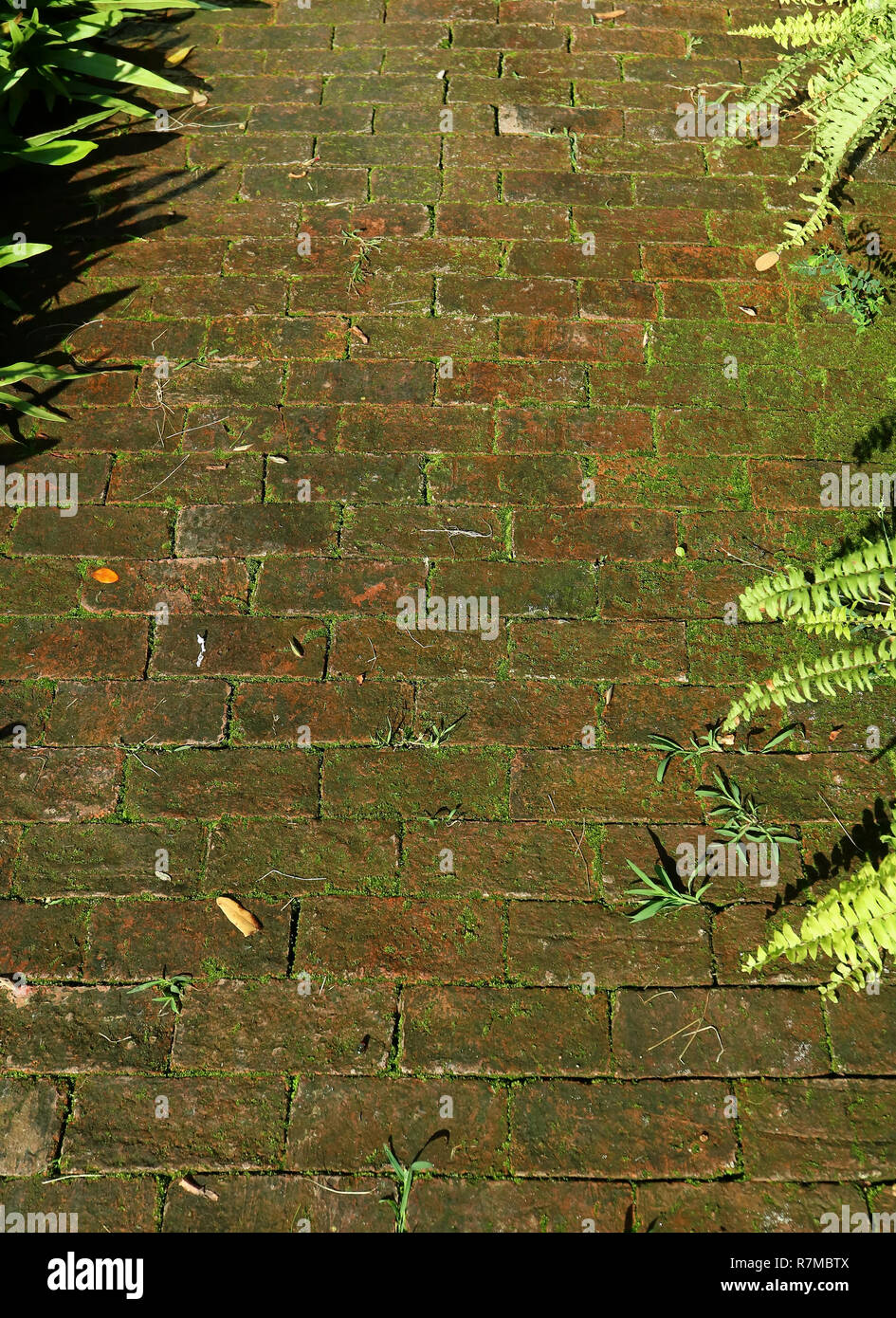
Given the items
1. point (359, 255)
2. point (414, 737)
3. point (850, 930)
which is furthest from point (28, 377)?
point (850, 930)

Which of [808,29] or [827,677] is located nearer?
[827,677]

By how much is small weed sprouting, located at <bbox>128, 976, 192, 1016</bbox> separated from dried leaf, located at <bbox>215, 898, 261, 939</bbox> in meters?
0.16

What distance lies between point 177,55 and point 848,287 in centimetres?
288

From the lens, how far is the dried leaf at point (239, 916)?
2.35 metres

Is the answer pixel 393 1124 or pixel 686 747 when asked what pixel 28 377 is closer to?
pixel 686 747

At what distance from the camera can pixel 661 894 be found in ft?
7.76

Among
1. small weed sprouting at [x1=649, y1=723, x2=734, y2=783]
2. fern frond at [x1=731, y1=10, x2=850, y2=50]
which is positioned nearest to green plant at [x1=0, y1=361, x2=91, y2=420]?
small weed sprouting at [x1=649, y1=723, x2=734, y2=783]

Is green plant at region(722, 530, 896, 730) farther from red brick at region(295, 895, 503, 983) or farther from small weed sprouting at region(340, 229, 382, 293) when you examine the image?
small weed sprouting at region(340, 229, 382, 293)

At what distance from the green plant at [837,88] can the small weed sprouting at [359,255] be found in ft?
4.66

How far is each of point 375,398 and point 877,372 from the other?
64.5 inches

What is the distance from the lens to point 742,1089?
217 centimetres

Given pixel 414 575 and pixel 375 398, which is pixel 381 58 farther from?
pixel 414 575
